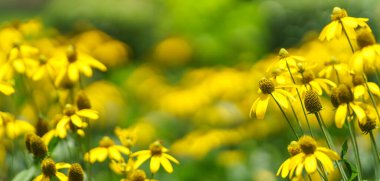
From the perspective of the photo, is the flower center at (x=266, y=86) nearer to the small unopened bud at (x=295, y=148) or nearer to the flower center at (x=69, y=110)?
the small unopened bud at (x=295, y=148)

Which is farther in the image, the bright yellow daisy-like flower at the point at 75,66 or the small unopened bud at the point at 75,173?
the bright yellow daisy-like flower at the point at 75,66

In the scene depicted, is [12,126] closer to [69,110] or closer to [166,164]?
[69,110]

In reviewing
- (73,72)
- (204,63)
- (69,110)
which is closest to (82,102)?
(69,110)

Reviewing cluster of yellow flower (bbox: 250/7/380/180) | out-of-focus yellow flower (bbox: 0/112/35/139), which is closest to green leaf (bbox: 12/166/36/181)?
out-of-focus yellow flower (bbox: 0/112/35/139)

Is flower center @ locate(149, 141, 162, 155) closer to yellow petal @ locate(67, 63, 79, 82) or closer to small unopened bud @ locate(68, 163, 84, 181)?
small unopened bud @ locate(68, 163, 84, 181)

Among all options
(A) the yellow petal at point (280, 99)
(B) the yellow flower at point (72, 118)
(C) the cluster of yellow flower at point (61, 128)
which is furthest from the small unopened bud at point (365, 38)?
(B) the yellow flower at point (72, 118)

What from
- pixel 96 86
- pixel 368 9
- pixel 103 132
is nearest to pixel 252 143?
pixel 103 132

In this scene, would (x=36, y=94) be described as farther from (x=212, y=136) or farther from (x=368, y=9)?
(x=368, y=9)
